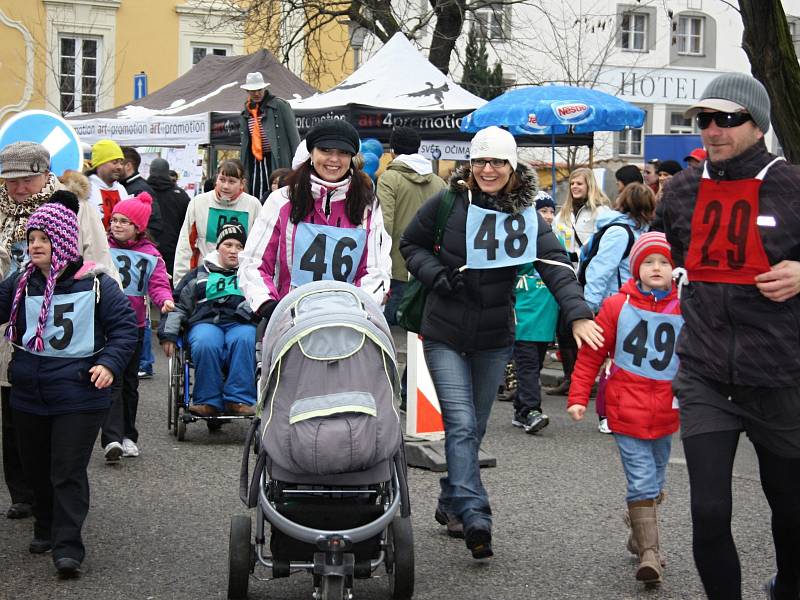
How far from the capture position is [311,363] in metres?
5.35

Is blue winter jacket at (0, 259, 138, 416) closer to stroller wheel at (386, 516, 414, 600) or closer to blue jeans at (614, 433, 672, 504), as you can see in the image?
stroller wheel at (386, 516, 414, 600)

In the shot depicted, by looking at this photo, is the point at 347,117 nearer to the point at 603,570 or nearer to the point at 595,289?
the point at 595,289

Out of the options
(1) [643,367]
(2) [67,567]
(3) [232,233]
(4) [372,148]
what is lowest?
(2) [67,567]

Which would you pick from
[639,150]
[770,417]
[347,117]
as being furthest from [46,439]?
[639,150]

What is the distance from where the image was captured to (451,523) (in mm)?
6945

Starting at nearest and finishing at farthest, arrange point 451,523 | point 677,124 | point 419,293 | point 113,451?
point 419,293
point 451,523
point 113,451
point 677,124

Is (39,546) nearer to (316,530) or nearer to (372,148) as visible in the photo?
(316,530)

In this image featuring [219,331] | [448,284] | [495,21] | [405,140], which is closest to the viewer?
[448,284]

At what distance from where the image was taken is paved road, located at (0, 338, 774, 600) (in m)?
6.11

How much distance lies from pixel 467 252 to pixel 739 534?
232 centimetres

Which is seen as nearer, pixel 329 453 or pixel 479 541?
pixel 329 453

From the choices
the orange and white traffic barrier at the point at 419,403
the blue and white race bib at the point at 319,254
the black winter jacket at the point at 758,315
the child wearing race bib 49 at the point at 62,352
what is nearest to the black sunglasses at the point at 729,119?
the black winter jacket at the point at 758,315

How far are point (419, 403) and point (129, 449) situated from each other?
2066 mm

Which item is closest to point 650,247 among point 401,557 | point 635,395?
point 635,395
